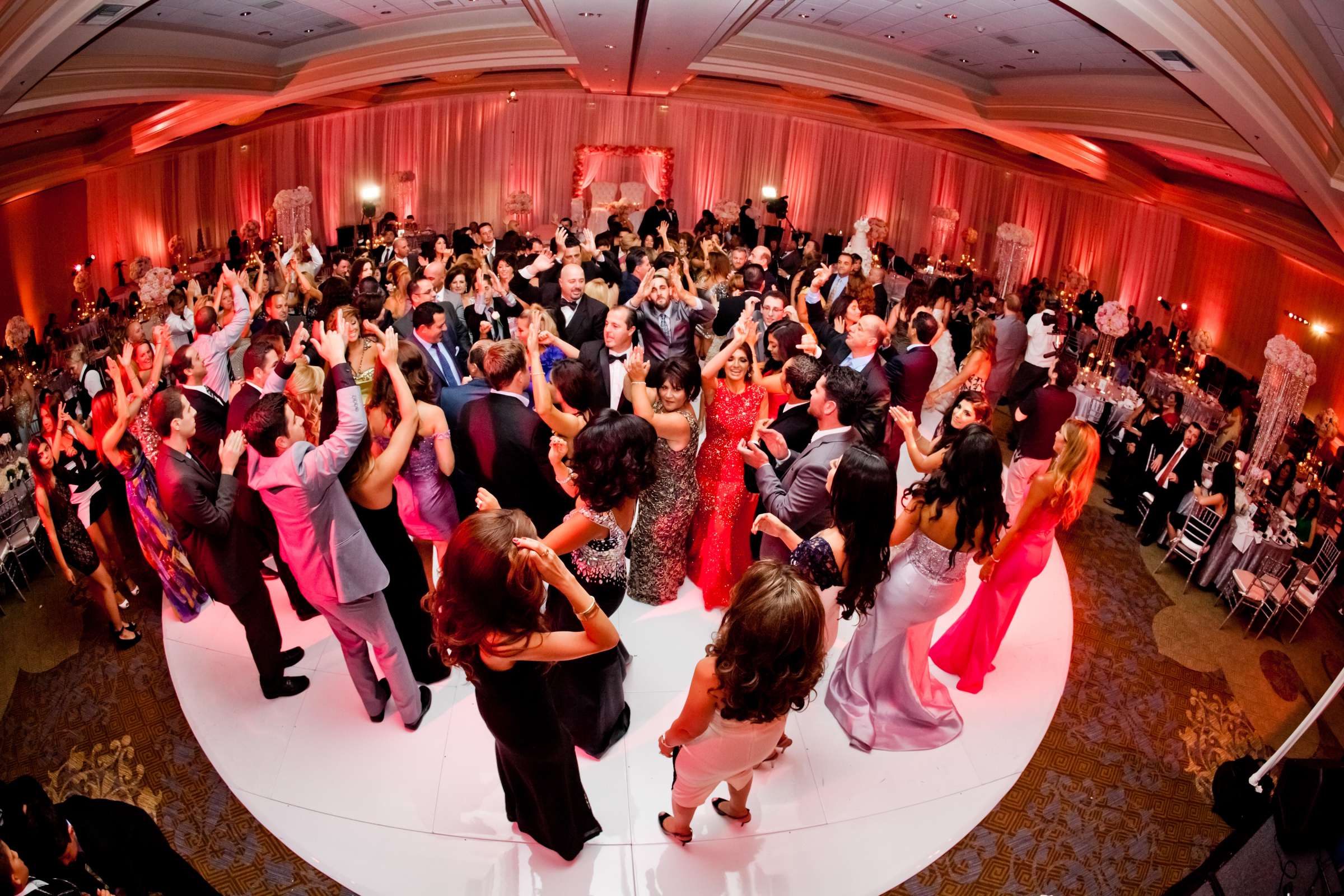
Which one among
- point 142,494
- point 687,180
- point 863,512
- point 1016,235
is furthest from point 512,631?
point 687,180

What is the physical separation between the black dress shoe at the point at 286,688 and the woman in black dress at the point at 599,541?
1381 mm

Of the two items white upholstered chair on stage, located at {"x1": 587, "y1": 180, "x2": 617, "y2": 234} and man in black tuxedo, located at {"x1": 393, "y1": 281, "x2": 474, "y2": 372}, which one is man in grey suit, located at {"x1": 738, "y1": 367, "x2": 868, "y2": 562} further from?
white upholstered chair on stage, located at {"x1": 587, "y1": 180, "x2": 617, "y2": 234}

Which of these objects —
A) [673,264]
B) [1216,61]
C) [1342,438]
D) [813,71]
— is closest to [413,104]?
[813,71]

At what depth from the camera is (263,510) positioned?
3666mm

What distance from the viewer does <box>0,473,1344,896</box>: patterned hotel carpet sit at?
3352 millimetres

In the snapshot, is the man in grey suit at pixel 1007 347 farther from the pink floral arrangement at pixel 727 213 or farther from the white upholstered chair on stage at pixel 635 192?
the white upholstered chair on stage at pixel 635 192

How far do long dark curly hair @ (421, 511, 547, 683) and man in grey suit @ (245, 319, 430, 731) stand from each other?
93cm

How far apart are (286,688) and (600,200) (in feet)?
44.1

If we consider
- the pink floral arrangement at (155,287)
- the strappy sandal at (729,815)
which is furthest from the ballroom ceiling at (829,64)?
the strappy sandal at (729,815)

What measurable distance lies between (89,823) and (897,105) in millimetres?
9460

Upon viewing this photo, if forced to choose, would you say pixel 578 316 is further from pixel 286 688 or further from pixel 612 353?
pixel 286 688

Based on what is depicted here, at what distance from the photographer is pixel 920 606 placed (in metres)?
3.56

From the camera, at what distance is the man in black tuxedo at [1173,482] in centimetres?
589

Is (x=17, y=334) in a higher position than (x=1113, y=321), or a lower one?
lower
